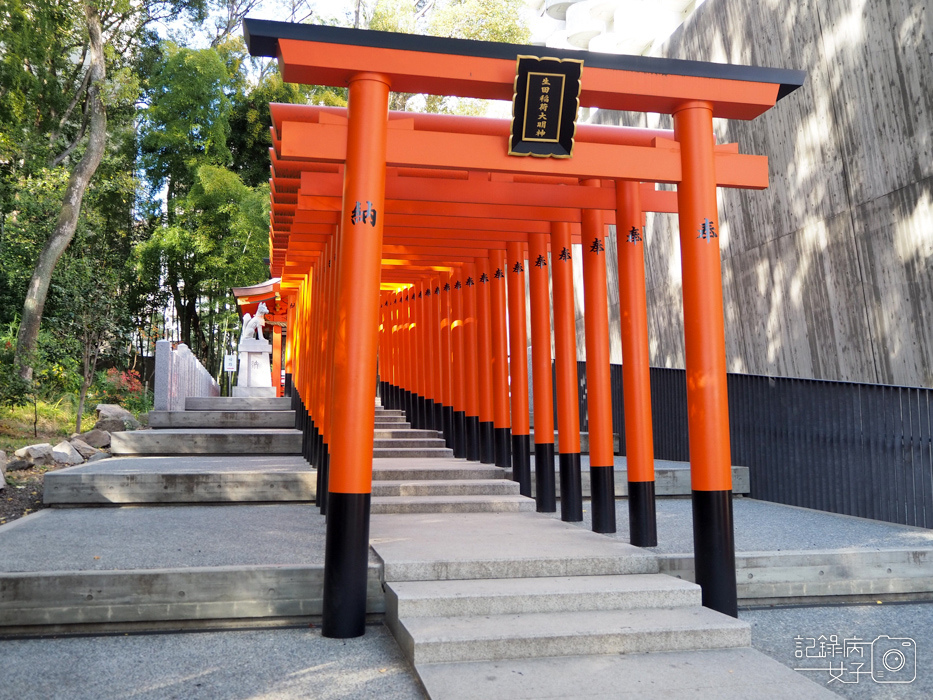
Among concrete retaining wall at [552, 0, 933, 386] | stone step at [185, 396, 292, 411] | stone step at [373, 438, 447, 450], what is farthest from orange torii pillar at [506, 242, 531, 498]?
stone step at [185, 396, 292, 411]

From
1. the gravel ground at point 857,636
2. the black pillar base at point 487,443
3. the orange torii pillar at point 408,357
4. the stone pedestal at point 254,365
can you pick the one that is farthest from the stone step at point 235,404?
the gravel ground at point 857,636

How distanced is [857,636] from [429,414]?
6.83 m

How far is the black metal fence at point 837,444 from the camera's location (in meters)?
6.70

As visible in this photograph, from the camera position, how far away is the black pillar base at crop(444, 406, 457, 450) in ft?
30.2

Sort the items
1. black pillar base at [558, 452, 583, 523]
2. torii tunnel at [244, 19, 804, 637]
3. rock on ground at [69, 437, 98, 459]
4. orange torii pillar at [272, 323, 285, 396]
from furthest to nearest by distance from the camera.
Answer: orange torii pillar at [272, 323, 285, 396] < rock on ground at [69, 437, 98, 459] < black pillar base at [558, 452, 583, 523] < torii tunnel at [244, 19, 804, 637]

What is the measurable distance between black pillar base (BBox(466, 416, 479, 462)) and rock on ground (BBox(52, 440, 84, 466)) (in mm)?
5173

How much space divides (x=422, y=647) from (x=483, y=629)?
366 mm

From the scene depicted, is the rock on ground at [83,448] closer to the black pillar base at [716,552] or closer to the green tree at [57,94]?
the green tree at [57,94]

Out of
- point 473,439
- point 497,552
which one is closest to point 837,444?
point 473,439

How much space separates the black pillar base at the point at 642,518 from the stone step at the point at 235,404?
7864 mm

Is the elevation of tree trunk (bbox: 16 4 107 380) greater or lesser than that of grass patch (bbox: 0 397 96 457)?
greater

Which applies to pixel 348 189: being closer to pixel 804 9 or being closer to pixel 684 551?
pixel 684 551

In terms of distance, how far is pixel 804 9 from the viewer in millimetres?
9047

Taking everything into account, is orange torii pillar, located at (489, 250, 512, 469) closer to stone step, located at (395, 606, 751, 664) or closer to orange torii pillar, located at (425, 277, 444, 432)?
orange torii pillar, located at (425, 277, 444, 432)
